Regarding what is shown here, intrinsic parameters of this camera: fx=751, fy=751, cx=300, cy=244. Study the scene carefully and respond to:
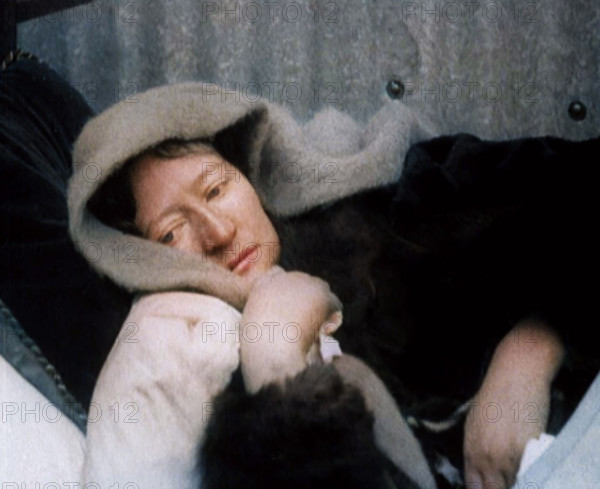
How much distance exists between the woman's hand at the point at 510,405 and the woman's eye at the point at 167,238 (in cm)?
26

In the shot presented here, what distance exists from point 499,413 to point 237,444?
19 cm

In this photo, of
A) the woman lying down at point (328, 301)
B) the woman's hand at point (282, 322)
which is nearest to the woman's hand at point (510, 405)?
the woman lying down at point (328, 301)

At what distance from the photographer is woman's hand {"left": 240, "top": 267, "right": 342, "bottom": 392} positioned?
489mm

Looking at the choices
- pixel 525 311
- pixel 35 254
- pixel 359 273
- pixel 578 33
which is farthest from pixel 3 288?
pixel 578 33

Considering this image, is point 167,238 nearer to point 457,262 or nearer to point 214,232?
point 214,232

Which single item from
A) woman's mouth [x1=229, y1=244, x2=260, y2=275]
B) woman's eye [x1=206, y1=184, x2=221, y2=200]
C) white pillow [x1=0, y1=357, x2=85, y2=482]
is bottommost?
white pillow [x1=0, y1=357, x2=85, y2=482]

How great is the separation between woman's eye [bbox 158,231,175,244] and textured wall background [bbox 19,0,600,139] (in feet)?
0.87

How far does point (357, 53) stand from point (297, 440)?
19.9 inches

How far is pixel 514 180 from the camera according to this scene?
561 mm

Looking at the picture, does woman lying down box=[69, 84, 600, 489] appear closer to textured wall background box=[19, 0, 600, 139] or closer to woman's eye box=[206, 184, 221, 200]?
woman's eye box=[206, 184, 221, 200]

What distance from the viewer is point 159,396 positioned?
485 millimetres

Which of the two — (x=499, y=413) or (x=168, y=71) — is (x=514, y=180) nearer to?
(x=499, y=413)

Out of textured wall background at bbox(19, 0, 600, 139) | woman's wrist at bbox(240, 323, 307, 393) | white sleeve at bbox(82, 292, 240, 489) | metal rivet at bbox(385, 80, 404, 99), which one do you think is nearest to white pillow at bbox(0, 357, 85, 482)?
white sleeve at bbox(82, 292, 240, 489)

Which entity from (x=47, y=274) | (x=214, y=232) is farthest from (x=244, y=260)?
(x=47, y=274)
